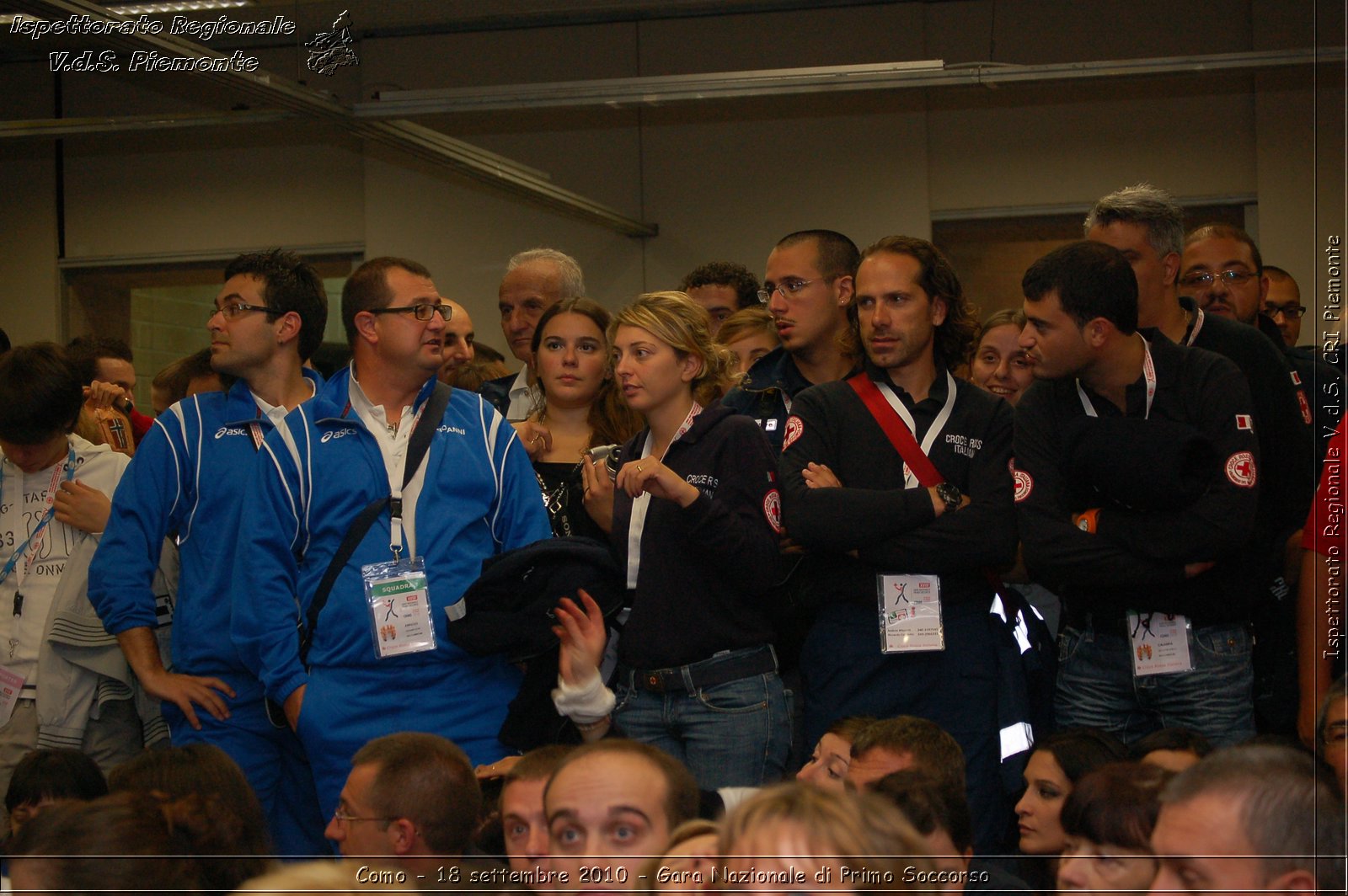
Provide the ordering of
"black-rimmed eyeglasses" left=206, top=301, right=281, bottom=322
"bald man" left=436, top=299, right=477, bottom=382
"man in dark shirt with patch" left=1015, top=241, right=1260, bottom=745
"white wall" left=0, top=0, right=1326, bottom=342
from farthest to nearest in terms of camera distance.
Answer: "white wall" left=0, top=0, right=1326, bottom=342 → "bald man" left=436, top=299, right=477, bottom=382 → "black-rimmed eyeglasses" left=206, top=301, right=281, bottom=322 → "man in dark shirt with patch" left=1015, top=241, right=1260, bottom=745

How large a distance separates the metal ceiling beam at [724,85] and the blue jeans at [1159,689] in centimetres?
289

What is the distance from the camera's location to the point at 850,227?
7.02m

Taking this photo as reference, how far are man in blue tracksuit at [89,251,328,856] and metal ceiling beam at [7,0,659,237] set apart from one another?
3.90ft

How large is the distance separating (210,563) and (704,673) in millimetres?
1407

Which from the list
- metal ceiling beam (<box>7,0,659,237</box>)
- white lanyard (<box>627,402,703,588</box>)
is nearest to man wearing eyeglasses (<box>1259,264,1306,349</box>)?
white lanyard (<box>627,402,703,588</box>)

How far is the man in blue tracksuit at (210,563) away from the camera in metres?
3.29

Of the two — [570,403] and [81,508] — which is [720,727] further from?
[81,508]

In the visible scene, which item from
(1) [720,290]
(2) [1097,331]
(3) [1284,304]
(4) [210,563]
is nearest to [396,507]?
(4) [210,563]

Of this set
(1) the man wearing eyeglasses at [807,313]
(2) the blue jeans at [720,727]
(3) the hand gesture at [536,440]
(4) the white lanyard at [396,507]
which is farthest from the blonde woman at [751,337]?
(2) the blue jeans at [720,727]

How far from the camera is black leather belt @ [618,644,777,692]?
2.96 metres

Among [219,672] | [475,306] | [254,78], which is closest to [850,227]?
[475,306]

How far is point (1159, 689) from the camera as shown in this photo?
2898 millimetres

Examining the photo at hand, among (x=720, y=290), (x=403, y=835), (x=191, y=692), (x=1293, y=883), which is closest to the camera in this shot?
(x=1293, y=883)

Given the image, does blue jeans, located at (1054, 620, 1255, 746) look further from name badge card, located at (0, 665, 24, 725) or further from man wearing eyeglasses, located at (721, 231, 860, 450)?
name badge card, located at (0, 665, 24, 725)
